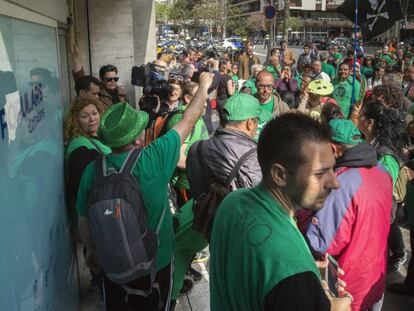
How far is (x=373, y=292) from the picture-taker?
2574 mm

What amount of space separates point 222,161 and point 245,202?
4.20 feet

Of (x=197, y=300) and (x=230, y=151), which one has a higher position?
(x=230, y=151)

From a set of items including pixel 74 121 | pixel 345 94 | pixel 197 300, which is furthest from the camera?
pixel 345 94

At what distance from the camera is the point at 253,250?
1397 mm

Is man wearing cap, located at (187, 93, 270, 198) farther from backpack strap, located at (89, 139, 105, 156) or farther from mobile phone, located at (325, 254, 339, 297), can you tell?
mobile phone, located at (325, 254, 339, 297)

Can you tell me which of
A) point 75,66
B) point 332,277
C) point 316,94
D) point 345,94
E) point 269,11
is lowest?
point 332,277

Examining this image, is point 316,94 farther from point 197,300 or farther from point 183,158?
point 197,300

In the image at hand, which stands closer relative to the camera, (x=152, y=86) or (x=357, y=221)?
(x=357, y=221)

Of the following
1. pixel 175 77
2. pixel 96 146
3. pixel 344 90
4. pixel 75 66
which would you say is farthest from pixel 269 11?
pixel 96 146

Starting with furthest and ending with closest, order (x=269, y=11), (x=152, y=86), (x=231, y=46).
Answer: (x=231, y=46) → (x=269, y=11) → (x=152, y=86)

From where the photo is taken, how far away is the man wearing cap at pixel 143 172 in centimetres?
249

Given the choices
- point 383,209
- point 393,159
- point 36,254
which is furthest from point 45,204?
point 393,159

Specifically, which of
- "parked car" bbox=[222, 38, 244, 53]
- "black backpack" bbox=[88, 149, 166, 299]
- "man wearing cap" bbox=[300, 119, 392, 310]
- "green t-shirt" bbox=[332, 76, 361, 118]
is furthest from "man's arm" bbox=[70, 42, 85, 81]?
"parked car" bbox=[222, 38, 244, 53]

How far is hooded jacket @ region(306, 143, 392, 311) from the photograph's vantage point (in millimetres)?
2381
